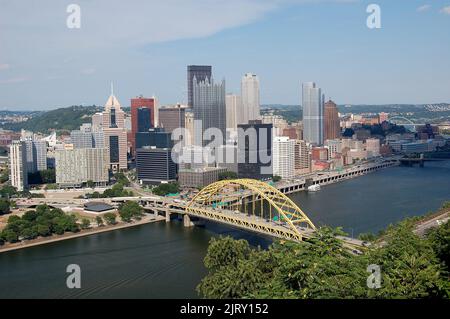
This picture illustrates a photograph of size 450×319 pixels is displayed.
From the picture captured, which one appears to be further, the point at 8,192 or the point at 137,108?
the point at 137,108

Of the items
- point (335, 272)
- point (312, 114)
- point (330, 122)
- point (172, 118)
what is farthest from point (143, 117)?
point (335, 272)

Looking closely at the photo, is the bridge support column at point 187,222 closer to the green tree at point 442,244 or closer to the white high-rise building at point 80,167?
the green tree at point 442,244

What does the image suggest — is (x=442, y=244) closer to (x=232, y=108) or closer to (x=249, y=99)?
(x=232, y=108)

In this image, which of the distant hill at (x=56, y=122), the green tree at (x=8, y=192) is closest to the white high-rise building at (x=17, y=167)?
the green tree at (x=8, y=192)

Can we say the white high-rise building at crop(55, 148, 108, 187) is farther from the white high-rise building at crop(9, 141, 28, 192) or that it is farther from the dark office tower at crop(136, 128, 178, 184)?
the dark office tower at crop(136, 128, 178, 184)
